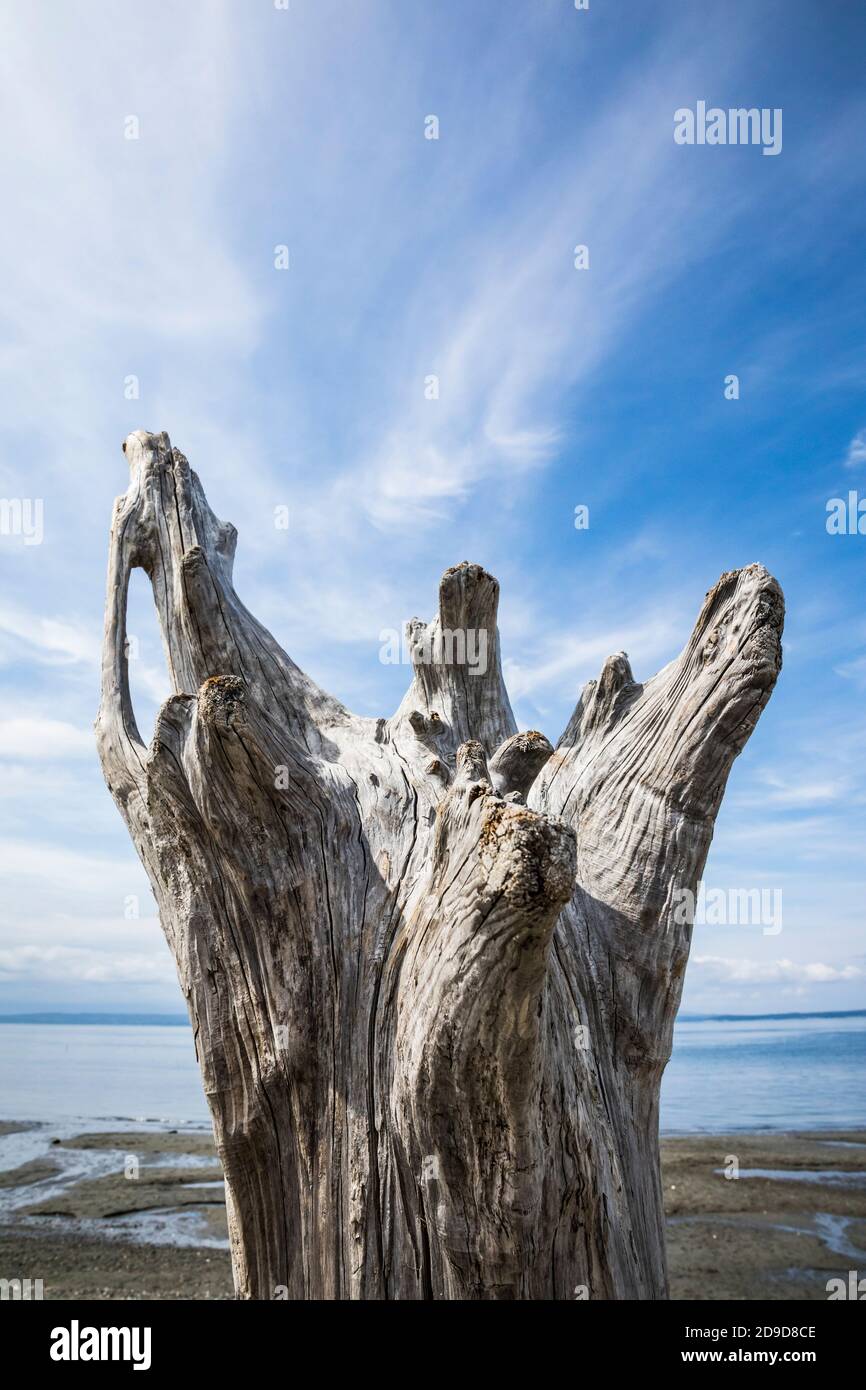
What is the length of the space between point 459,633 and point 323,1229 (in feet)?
9.88

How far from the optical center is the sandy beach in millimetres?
7891

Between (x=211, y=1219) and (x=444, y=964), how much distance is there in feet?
30.4

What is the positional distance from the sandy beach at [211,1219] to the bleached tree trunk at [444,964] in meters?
5.20

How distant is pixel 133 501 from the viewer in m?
5.22

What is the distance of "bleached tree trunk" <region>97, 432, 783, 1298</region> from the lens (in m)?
2.50

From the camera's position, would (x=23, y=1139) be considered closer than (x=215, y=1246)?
No

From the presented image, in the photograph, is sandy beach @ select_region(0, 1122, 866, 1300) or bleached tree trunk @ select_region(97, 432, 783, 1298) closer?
bleached tree trunk @ select_region(97, 432, 783, 1298)

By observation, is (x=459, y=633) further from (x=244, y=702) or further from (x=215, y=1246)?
(x=215, y=1246)

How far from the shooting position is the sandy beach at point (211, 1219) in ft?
25.9

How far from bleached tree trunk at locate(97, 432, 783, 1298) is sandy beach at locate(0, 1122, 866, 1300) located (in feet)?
17.0

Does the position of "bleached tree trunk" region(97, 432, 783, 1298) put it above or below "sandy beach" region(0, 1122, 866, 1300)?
above
